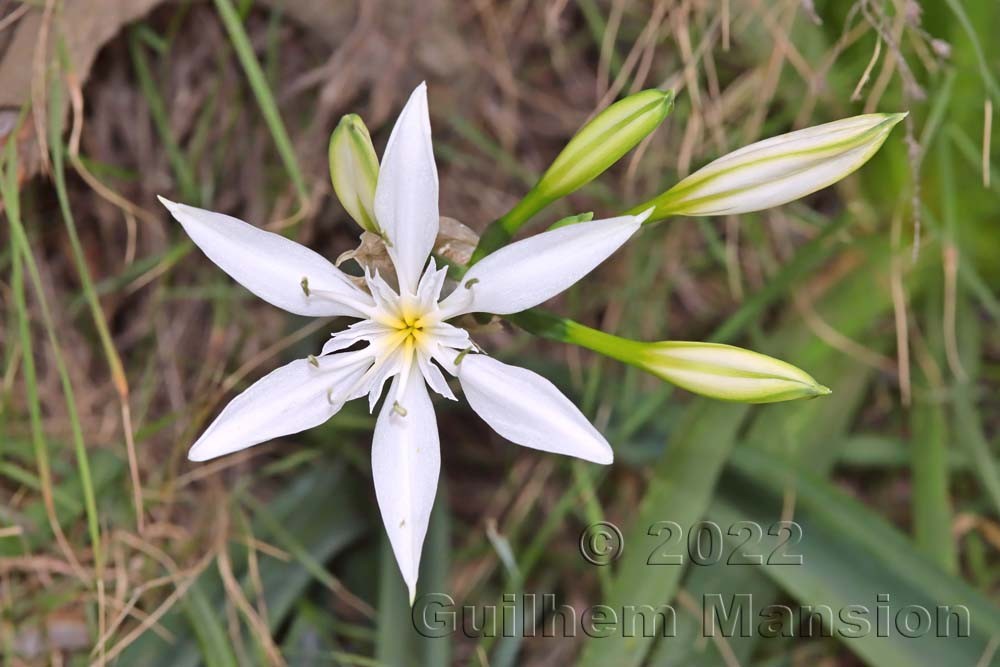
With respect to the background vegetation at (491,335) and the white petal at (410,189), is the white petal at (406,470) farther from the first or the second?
the background vegetation at (491,335)

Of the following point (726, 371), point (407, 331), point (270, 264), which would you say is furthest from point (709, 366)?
point (270, 264)

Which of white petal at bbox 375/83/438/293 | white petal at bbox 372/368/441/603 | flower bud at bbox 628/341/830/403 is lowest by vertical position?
white petal at bbox 372/368/441/603

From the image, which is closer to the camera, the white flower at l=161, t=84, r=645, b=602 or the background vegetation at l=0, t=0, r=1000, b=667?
the white flower at l=161, t=84, r=645, b=602

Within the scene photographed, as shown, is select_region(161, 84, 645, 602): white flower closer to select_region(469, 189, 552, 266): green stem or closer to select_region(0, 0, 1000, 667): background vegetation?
select_region(469, 189, 552, 266): green stem

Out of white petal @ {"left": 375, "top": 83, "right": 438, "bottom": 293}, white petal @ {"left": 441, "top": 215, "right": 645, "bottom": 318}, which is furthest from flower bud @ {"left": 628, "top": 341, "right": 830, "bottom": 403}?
white petal @ {"left": 375, "top": 83, "right": 438, "bottom": 293}

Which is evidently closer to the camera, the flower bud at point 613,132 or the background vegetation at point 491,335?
the flower bud at point 613,132

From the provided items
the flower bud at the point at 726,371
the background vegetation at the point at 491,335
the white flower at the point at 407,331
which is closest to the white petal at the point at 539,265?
the white flower at the point at 407,331
